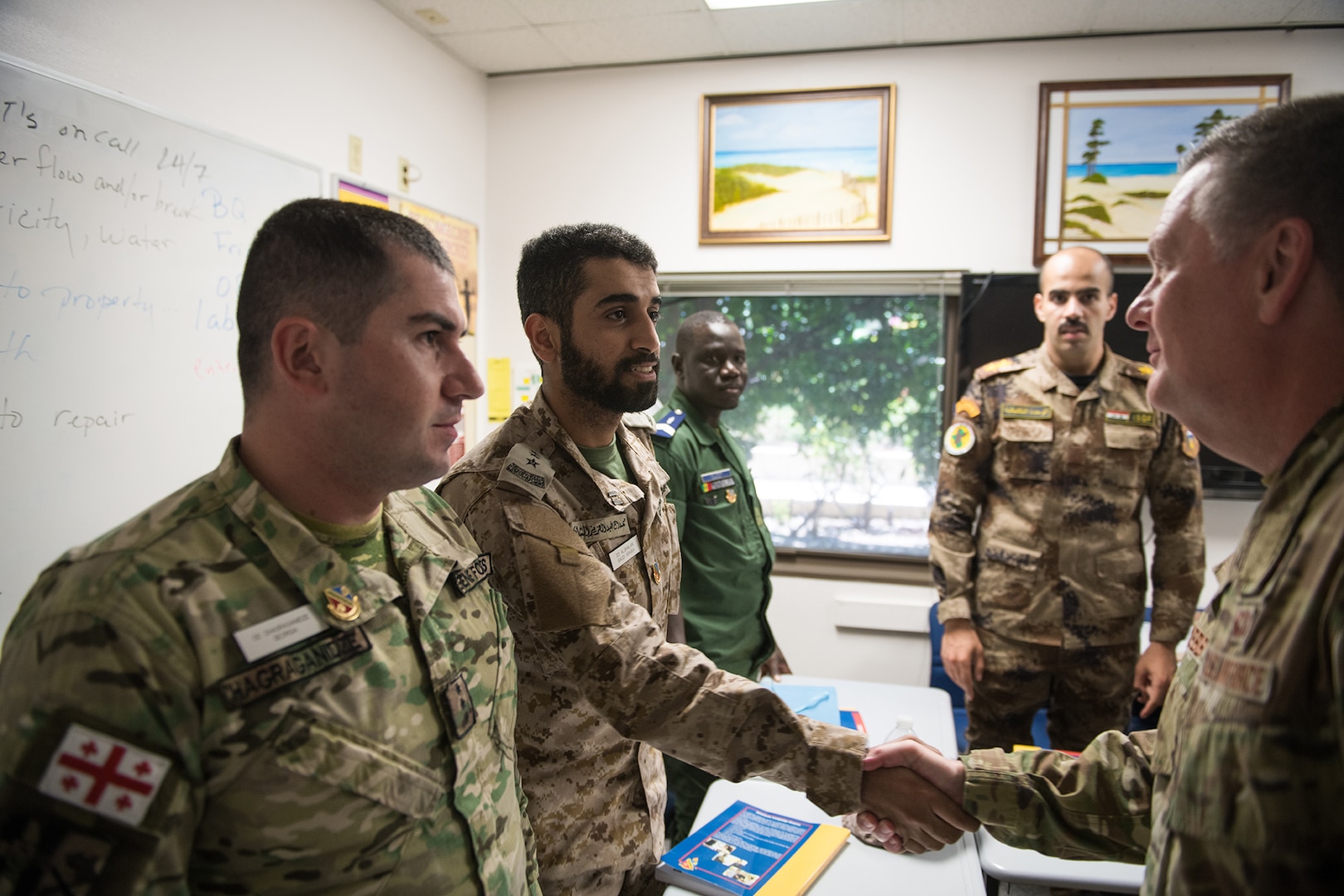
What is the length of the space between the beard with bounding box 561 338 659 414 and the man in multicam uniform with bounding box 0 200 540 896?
0.46 metres

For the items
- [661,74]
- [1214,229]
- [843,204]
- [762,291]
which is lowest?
[1214,229]

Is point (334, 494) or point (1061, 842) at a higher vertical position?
point (334, 494)

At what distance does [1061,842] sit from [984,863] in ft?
1.00

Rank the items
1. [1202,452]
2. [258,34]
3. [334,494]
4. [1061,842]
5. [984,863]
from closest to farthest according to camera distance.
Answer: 1. [334,494]
2. [1061,842]
3. [984,863]
4. [258,34]
5. [1202,452]

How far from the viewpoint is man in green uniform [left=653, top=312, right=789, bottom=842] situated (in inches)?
96.0

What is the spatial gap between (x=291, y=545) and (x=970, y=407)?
232cm

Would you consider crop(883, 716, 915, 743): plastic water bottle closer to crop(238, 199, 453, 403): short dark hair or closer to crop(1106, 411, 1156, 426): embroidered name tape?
crop(1106, 411, 1156, 426): embroidered name tape

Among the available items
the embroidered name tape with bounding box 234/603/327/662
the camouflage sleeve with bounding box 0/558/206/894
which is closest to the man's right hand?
the embroidered name tape with bounding box 234/603/327/662

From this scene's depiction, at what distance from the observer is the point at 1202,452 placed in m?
3.35

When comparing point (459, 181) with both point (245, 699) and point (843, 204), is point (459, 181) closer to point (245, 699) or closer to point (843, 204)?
point (843, 204)

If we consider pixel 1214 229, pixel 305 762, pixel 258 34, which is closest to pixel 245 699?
pixel 305 762

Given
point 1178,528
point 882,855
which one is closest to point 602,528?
point 882,855

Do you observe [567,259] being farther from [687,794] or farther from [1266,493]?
[687,794]

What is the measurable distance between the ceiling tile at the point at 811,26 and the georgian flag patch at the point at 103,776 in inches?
132
